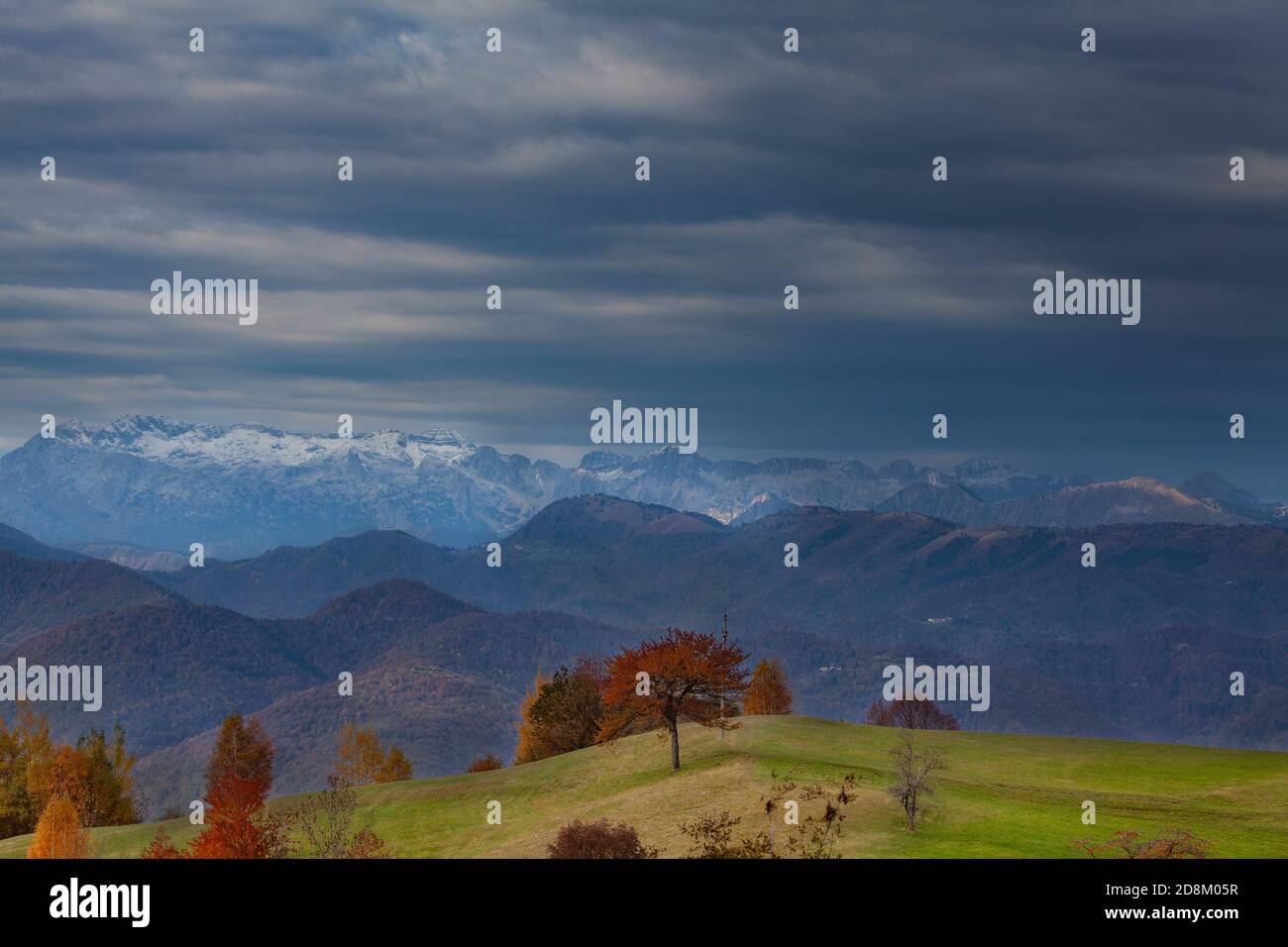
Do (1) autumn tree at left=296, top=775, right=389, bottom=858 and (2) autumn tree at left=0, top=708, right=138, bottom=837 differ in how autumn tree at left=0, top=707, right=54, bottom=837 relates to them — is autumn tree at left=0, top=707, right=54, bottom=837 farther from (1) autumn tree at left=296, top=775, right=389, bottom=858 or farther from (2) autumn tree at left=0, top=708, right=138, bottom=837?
(1) autumn tree at left=296, top=775, right=389, bottom=858

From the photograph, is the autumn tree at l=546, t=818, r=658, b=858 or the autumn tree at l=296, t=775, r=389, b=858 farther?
the autumn tree at l=296, t=775, r=389, b=858

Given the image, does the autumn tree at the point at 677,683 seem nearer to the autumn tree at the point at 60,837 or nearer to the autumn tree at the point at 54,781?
the autumn tree at the point at 60,837

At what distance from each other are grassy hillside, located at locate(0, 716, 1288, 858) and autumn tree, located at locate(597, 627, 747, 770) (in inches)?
124

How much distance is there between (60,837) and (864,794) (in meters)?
70.7

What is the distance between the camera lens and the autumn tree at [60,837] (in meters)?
108

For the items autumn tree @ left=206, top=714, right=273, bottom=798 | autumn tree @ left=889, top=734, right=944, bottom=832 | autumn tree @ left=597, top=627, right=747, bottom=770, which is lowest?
autumn tree @ left=889, top=734, right=944, bottom=832

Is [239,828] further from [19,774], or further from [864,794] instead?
[19,774]

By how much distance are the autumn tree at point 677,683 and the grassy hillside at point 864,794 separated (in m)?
3.16

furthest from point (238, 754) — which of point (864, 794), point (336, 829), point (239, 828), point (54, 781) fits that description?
point (864, 794)

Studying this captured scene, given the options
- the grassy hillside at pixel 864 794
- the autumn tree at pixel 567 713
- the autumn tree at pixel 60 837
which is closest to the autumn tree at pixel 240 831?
the grassy hillside at pixel 864 794

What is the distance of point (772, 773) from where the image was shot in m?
88.2

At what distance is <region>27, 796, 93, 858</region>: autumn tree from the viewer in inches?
4242

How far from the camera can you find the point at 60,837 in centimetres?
10975

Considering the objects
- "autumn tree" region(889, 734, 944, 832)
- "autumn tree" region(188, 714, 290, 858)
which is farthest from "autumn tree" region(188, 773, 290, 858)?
"autumn tree" region(889, 734, 944, 832)
